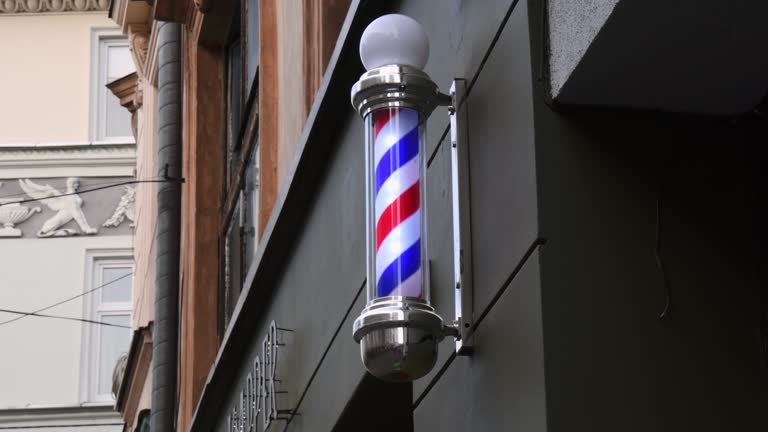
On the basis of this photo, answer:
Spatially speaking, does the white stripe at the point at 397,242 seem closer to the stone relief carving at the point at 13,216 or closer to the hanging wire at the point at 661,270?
the hanging wire at the point at 661,270

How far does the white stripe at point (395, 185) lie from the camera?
15.9 feet

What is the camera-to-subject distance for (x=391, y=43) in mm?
4949

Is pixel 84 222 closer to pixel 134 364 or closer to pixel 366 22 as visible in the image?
pixel 134 364

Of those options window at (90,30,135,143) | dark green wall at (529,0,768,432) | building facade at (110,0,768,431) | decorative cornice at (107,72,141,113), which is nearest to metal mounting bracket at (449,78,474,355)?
building facade at (110,0,768,431)

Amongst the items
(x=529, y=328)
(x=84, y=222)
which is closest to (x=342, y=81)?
(x=529, y=328)

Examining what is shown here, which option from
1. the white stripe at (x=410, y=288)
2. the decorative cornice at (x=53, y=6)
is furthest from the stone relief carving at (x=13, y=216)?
the white stripe at (x=410, y=288)

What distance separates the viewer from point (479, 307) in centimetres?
507

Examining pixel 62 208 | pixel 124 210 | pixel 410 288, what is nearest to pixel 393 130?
pixel 410 288

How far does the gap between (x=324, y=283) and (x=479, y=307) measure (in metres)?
3.23

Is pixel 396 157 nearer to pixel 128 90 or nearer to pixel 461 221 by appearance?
pixel 461 221

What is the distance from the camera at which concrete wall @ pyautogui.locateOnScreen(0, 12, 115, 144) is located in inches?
1265

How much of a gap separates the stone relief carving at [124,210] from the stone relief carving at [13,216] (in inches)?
53.4

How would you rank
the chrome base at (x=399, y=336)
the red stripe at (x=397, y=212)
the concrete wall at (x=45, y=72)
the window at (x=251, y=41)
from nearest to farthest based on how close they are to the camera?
the chrome base at (x=399, y=336)
the red stripe at (x=397, y=212)
the window at (x=251, y=41)
the concrete wall at (x=45, y=72)

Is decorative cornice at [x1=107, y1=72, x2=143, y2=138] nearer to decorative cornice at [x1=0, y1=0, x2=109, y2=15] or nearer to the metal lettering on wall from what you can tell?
decorative cornice at [x1=0, y1=0, x2=109, y2=15]
